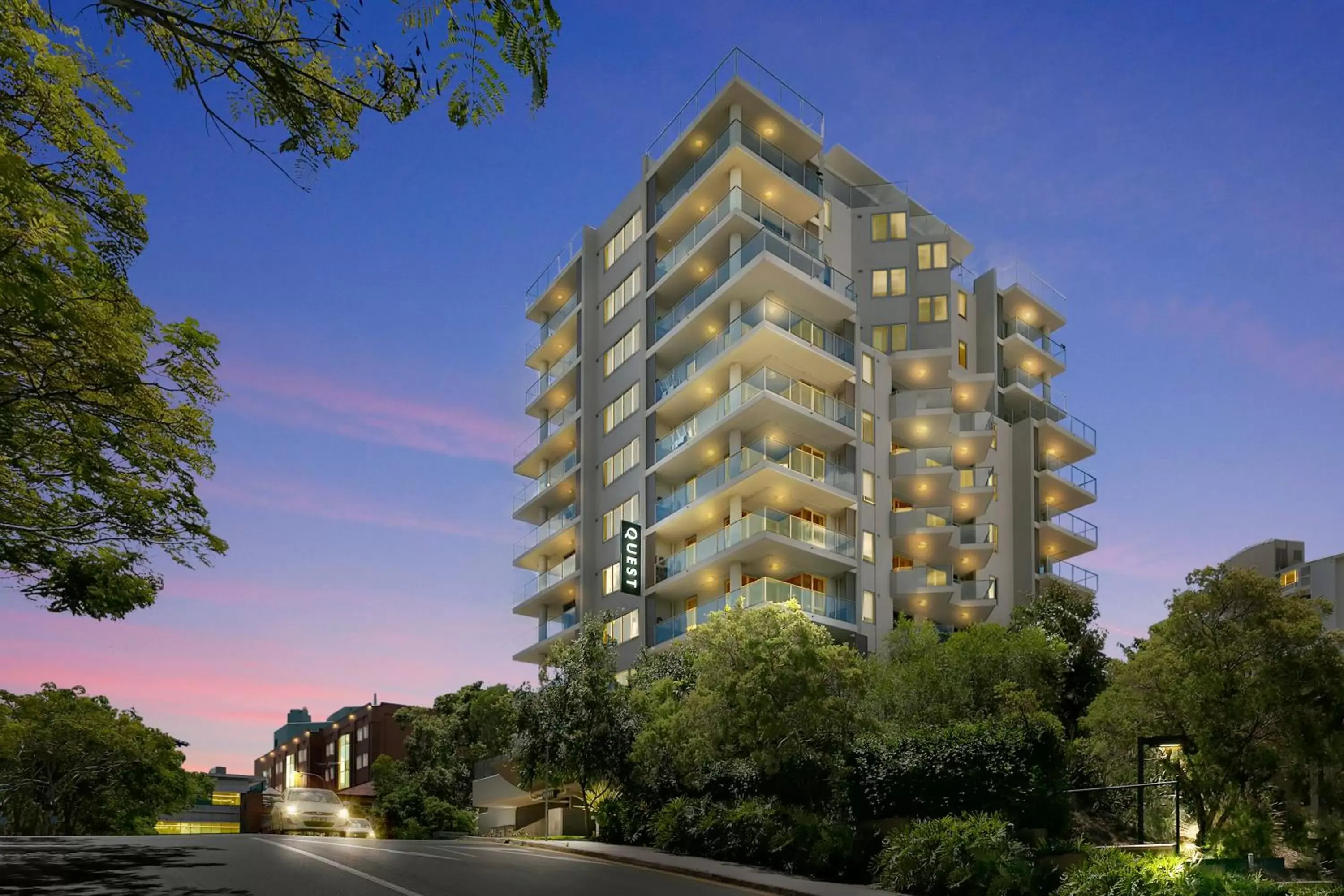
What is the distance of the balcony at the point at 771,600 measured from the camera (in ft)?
146

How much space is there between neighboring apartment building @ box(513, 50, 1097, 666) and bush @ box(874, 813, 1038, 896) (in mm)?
24642

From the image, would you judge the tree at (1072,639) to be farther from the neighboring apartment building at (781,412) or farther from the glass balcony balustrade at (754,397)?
the glass balcony balustrade at (754,397)

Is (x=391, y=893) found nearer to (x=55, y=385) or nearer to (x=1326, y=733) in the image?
(x=55, y=385)

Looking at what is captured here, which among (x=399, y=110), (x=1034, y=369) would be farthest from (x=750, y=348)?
(x=399, y=110)

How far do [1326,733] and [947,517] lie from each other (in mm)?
33060

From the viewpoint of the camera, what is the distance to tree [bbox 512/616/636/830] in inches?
1375

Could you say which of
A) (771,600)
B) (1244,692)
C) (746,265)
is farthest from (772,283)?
(1244,692)

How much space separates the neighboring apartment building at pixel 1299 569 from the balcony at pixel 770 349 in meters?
18.3

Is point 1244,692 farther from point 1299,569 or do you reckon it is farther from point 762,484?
point 1299,569

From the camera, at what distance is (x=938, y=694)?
3631cm

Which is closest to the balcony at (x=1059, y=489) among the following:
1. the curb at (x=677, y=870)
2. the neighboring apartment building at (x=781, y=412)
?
the neighboring apartment building at (x=781, y=412)

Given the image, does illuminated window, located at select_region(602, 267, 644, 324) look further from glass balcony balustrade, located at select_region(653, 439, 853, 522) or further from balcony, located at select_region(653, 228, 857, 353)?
glass balcony balustrade, located at select_region(653, 439, 853, 522)

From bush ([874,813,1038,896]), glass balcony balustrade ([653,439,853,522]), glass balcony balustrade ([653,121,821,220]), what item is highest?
glass balcony balustrade ([653,121,821,220])

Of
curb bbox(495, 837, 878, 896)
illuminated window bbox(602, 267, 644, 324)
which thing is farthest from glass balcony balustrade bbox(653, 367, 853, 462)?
curb bbox(495, 837, 878, 896)
